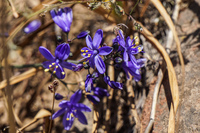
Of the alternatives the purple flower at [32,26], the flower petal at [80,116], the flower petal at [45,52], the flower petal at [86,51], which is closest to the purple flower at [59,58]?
the flower petal at [45,52]

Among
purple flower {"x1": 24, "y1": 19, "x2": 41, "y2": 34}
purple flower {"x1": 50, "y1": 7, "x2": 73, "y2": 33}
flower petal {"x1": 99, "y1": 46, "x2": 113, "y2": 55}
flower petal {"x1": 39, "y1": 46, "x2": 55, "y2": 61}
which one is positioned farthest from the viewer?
purple flower {"x1": 24, "y1": 19, "x2": 41, "y2": 34}

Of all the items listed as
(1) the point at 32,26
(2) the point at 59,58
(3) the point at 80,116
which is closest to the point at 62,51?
(2) the point at 59,58

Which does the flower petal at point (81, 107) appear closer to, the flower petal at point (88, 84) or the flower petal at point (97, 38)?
the flower petal at point (88, 84)

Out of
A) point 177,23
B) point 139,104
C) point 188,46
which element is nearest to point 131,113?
point 139,104

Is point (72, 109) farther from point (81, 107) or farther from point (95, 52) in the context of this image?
point (95, 52)

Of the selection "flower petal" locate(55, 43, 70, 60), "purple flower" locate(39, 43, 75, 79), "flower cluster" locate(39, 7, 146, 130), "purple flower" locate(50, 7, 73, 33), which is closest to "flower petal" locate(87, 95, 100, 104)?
"flower cluster" locate(39, 7, 146, 130)

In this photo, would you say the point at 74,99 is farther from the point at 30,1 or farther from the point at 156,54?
the point at 30,1

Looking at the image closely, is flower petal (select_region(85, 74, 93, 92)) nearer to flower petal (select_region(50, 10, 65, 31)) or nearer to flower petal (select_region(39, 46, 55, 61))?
flower petal (select_region(39, 46, 55, 61))
